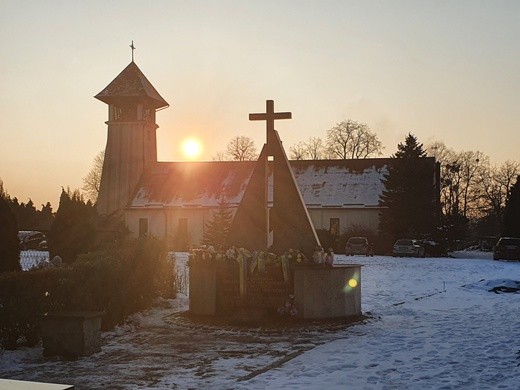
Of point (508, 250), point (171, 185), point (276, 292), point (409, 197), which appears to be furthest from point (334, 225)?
point (276, 292)

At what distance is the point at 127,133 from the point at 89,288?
3938 cm

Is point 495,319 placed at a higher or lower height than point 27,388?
lower

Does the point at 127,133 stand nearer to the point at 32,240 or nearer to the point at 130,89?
the point at 130,89

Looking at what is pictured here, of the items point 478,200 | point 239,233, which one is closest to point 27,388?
point 239,233

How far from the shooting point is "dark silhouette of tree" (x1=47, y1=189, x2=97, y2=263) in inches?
955

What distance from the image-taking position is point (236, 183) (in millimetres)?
53344

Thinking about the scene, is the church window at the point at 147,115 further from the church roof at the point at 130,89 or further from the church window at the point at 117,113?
the church window at the point at 117,113

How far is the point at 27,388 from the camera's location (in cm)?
361

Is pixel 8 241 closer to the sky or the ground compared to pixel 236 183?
closer to the ground

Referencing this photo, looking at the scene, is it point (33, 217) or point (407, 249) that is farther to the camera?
point (33, 217)

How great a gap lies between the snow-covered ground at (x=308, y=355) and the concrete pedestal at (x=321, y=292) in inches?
28.2

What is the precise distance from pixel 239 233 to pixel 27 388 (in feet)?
39.4

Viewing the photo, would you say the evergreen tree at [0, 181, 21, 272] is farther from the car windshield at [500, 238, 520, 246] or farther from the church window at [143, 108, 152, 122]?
the church window at [143, 108, 152, 122]

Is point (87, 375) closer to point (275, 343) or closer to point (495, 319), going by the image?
point (275, 343)
